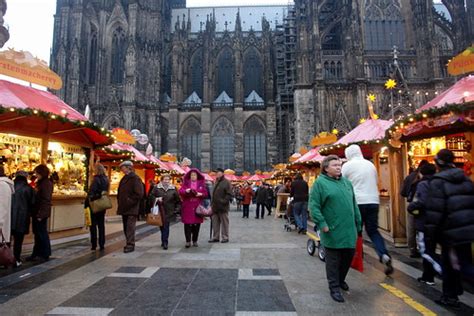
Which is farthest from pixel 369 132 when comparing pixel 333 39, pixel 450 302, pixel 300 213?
pixel 333 39

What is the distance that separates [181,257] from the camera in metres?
5.88

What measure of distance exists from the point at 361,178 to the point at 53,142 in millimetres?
6889

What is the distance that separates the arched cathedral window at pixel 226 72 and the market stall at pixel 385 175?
1291 inches

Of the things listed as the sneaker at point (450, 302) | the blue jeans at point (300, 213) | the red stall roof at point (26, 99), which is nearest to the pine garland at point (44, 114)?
the red stall roof at point (26, 99)

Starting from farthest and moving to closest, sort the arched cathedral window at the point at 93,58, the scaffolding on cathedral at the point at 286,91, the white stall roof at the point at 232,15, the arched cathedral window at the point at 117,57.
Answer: the white stall roof at the point at 232,15 → the arched cathedral window at the point at 93,58 → the arched cathedral window at the point at 117,57 → the scaffolding on cathedral at the point at 286,91

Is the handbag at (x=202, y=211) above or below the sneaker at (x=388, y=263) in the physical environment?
above

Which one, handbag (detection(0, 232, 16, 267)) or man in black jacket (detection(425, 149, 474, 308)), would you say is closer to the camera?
man in black jacket (detection(425, 149, 474, 308))

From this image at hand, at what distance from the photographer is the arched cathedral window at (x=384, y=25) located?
31922mm

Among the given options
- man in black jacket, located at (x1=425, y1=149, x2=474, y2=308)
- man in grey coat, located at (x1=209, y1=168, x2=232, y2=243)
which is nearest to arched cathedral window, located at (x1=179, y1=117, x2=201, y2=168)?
man in grey coat, located at (x1=209, y1=168, x2=232, y2=243)

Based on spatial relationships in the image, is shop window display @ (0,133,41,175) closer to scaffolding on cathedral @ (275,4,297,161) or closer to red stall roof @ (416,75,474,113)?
red stall roof @ (416,75,474,113)

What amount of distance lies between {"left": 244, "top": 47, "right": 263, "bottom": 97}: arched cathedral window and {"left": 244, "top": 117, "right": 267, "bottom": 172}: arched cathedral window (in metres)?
4.93

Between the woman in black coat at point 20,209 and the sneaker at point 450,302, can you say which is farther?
the woman in black coat at point 20,209

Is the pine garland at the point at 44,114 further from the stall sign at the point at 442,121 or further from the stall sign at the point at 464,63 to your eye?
the stall sign at the point at 464,63

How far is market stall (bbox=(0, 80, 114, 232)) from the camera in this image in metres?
6.86
